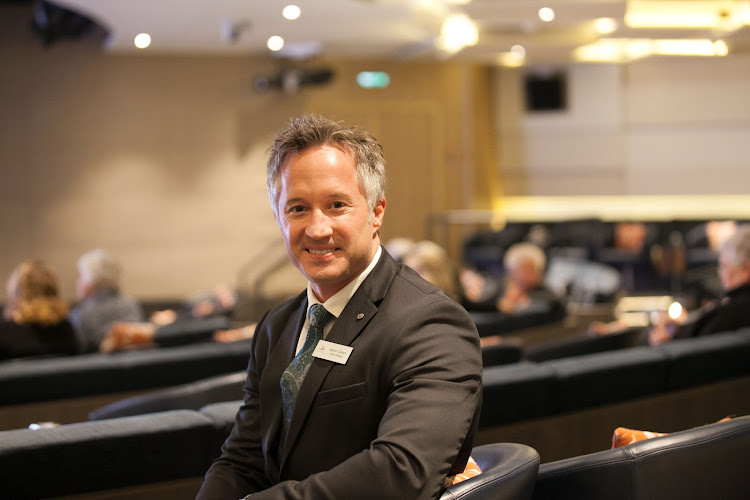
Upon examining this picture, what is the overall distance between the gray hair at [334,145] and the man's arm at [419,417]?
0.29 meters

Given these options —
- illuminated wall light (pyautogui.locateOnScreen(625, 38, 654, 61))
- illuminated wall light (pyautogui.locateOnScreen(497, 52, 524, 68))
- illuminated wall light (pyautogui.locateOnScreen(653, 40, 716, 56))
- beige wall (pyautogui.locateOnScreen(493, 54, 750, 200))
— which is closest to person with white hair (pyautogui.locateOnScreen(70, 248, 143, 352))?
illuminated wall light (pyautogui.locateOnScreen(497, 52, 524, 68))

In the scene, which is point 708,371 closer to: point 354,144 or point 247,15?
point 354,144

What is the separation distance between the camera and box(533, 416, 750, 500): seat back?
1.87m

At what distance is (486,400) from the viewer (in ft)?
9.27

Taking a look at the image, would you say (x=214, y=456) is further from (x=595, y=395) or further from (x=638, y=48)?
(x=638, y=48)

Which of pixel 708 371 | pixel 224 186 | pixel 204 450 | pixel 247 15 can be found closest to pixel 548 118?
pixel 224 186

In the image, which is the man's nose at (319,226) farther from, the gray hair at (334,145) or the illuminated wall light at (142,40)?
the illuminated wall light at (142,40)

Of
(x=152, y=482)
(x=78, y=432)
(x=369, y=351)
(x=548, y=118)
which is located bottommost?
(x=152, y=482)

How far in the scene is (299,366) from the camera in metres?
1.77

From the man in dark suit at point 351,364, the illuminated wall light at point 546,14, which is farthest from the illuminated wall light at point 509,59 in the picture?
the man in dark suit at point 351,364

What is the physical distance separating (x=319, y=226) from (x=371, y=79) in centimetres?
1005

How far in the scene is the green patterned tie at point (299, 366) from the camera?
5.76 feet

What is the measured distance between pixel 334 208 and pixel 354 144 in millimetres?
137

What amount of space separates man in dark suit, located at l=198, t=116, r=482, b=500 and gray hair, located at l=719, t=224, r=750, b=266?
9.76 feet
